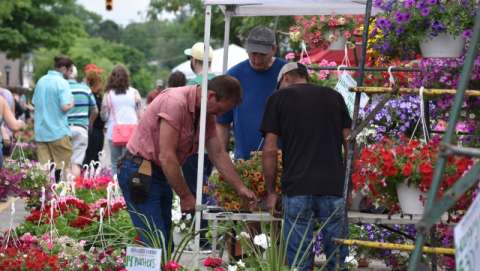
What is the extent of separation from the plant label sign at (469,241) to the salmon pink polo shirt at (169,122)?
3154 mm

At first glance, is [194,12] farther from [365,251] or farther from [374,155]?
[374,155]

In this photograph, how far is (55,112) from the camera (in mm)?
12992

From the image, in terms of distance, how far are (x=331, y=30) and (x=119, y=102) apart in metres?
4.69

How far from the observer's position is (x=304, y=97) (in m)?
6.50

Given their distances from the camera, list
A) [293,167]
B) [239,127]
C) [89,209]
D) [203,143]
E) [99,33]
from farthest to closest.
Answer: [99,33] < [89,209] < [239,127] < [203,143] < [293,167]

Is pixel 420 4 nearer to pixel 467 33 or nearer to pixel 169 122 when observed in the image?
pixel 467 33

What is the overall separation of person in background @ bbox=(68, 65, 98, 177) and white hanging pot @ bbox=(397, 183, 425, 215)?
319 inches

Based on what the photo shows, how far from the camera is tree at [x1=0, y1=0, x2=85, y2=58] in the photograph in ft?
144

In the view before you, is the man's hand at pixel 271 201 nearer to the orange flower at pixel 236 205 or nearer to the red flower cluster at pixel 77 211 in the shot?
the orange flower at pixel 236 205

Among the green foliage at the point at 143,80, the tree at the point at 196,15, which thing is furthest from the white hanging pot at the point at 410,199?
the green foliage at the point at 143,80

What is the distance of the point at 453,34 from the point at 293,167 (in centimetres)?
122

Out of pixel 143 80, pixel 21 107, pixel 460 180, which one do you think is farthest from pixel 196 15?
pixel 143 80

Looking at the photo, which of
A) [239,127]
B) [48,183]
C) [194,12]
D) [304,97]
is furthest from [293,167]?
[194,12]

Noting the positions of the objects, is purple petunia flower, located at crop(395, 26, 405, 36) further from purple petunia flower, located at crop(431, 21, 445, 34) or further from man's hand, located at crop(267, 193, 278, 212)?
man's hand, located at crop(267, 193, 278, 212)
